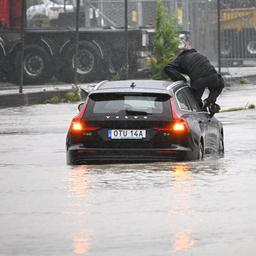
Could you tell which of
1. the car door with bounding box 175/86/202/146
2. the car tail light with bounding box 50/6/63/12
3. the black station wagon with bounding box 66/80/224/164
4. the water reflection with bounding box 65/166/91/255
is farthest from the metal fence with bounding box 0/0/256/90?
the water reflection with bounding box 65/166/91/255

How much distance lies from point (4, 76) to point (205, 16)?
11.3m

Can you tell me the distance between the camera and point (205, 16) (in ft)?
149

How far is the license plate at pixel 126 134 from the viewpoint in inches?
582

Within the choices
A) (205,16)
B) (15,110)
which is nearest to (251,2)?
(205,16)

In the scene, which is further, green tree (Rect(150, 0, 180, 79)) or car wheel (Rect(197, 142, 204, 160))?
green tree (Rect(150, 0, 180, 79))

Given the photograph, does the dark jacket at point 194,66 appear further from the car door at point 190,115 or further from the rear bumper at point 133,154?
the rear bumper at point 133,154

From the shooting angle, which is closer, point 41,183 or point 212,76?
point 41,183

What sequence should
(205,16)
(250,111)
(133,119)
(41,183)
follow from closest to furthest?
1. (41,183)
2. (133,119)
3. (250,111)
4. (205,16)

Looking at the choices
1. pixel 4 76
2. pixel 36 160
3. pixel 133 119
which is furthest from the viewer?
pixel 4 76

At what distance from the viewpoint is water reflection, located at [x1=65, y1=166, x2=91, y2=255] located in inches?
366

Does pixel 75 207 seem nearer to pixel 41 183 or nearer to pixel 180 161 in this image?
pixel 41 183

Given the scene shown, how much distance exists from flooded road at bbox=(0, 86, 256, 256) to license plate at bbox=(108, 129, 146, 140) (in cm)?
36

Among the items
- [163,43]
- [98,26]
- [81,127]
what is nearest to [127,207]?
[81,127]

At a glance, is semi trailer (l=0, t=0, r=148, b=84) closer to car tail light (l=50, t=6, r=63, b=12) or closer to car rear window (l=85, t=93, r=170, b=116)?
car tail light (l=50, t=6, r=63, b=12)
